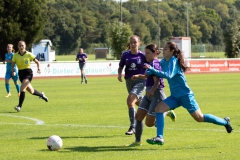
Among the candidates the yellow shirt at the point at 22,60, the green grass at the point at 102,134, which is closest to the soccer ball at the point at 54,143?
the green grass at the point at 102,134

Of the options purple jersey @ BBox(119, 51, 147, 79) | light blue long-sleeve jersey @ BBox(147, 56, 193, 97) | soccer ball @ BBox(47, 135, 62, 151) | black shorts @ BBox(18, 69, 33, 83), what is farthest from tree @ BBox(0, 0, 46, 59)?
light blue long-sleeve jersey @ BBox(147, 56, 193, 97)

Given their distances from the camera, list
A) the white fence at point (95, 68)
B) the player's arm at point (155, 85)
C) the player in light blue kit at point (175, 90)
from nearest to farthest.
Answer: the player in light blue kit at point (175, 90) < the player's arm at point (155, 85) < the white fence at point (95, 68)

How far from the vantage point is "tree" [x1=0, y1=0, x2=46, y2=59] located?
65.6 m

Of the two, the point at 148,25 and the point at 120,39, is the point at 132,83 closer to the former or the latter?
the point at 120,39

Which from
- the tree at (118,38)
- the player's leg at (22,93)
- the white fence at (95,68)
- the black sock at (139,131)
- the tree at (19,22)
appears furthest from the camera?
the tree at (118,38)

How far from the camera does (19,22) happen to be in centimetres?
6756

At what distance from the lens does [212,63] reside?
51.0m

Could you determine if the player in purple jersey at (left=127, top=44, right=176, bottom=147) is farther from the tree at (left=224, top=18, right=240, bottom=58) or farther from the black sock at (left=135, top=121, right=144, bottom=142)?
the tree at (left=224, top=18, right=240, bottom=58)

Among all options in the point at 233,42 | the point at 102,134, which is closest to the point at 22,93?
the point at 102,134

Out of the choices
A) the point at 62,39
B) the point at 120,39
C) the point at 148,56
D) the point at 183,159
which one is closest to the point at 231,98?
the point at 148,56

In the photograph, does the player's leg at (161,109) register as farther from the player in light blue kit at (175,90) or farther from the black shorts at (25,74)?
the black shorts at (25,74)

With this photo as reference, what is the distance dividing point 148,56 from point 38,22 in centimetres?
5842

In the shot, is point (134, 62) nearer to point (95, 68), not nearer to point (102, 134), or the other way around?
point (102, 134)

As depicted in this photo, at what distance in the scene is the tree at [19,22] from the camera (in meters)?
65.6
